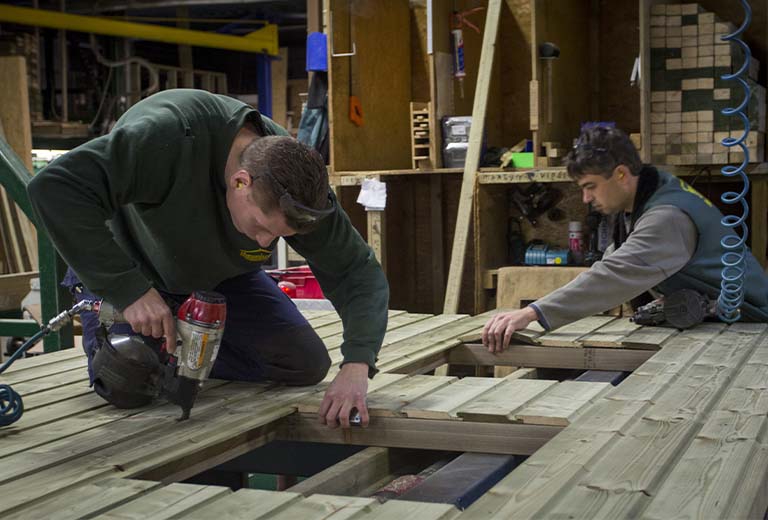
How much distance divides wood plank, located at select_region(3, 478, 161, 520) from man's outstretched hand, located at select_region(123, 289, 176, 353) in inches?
16.8

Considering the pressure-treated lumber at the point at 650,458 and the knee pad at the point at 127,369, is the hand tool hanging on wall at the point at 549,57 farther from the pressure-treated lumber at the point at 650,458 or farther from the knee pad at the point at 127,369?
the knee pad at the point at 127,369

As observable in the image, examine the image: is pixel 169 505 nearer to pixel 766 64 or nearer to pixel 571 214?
pixel 571 214

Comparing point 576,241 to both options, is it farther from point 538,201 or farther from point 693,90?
point 693,90

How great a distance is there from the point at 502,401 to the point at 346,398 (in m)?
0.46

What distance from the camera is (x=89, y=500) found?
1938 mm

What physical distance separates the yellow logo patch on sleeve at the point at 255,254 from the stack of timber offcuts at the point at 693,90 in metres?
2.92

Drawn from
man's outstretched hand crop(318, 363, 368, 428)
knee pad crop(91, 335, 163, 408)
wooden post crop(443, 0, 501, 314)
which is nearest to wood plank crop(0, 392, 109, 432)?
knee pad crop(91, 335, 163, 408)

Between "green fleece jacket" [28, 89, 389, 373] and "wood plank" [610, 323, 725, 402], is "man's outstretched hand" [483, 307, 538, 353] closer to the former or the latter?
"wood plank" [610, 323, 725, 402]

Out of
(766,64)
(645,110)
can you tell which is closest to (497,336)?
(645,110)

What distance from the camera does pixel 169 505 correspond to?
1.89 meters

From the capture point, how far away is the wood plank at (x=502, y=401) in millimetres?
2592

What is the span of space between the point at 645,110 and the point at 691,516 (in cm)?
364

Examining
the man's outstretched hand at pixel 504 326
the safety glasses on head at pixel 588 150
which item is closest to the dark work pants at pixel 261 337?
the man's outstretched hand at pixel 504 326

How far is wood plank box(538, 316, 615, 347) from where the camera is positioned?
389 centimetres
